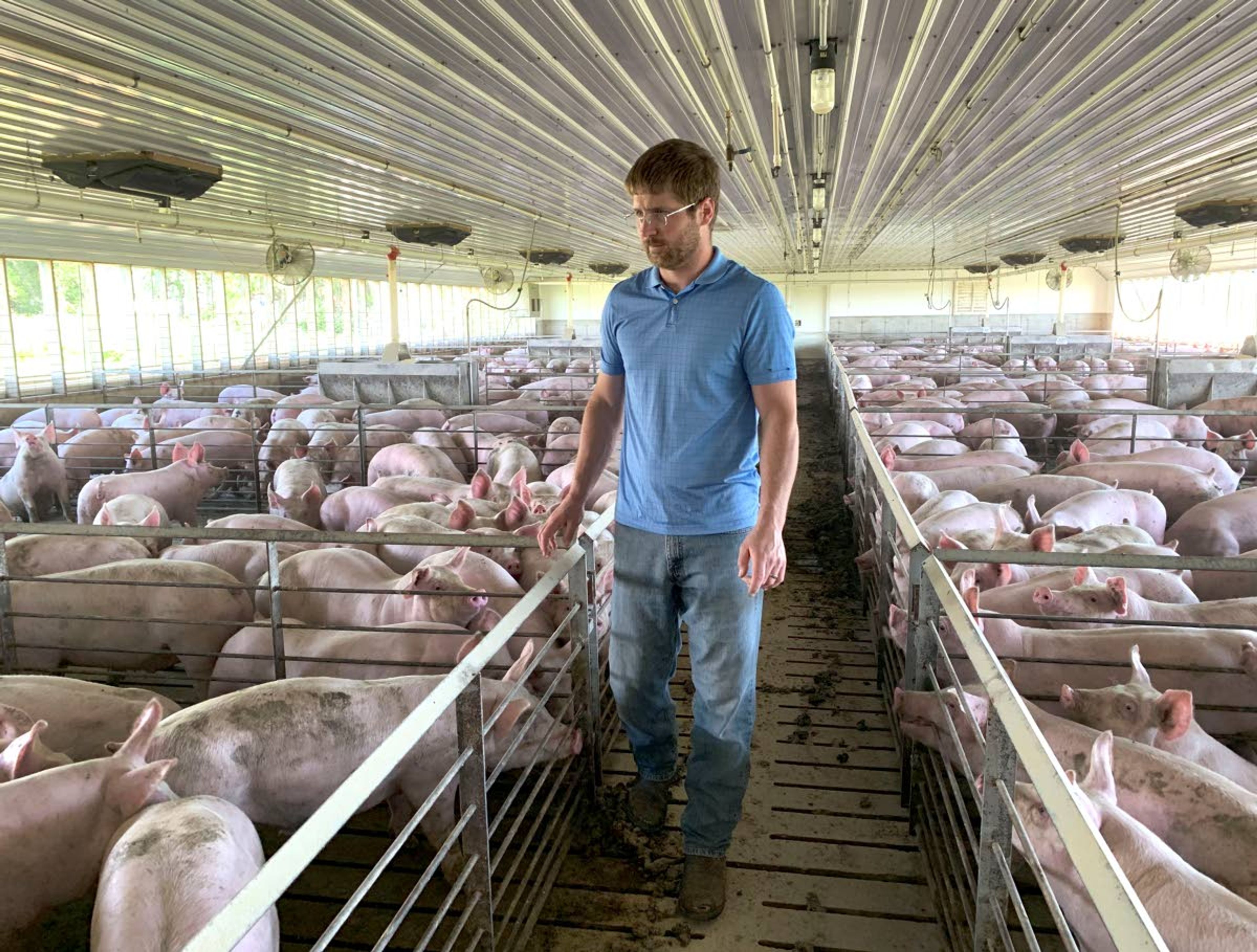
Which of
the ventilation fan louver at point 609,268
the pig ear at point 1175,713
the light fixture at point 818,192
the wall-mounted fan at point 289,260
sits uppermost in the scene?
the light fixture at point 818,192

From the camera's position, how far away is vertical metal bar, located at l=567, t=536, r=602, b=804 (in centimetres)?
316

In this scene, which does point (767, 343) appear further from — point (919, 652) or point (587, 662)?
point (587, 662)

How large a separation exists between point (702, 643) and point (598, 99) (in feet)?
14.3

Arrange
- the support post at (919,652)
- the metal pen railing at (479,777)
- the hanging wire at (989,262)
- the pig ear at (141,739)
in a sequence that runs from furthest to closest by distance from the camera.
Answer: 1. the hanging wire at (989,262)
2. the support post at (919,652)
3. the pig ear at (141,739)
4. the metal pen railing at (479,777)

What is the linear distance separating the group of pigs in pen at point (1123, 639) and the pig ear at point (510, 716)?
1.20 m

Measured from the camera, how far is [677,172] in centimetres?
245

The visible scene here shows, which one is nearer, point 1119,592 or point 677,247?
point 677,247

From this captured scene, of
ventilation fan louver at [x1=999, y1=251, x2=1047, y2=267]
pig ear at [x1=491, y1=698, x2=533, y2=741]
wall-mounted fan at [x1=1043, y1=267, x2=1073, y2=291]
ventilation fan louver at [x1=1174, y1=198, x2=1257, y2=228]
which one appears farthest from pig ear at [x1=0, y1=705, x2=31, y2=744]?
ventilation fan louver at [x1=999, y1=251, x2=1047, y2=267]

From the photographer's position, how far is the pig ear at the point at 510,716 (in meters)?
2.70

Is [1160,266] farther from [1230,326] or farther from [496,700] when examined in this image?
[496,700]

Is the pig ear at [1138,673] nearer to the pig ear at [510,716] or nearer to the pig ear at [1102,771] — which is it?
the pig ear at [1102,771]

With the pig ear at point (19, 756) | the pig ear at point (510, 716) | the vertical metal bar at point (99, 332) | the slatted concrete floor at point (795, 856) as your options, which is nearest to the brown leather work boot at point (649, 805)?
the slatted concrete floor at point (795, 856)

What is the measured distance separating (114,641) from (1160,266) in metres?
27.2

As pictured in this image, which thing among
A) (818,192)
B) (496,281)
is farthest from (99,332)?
(818,192)
